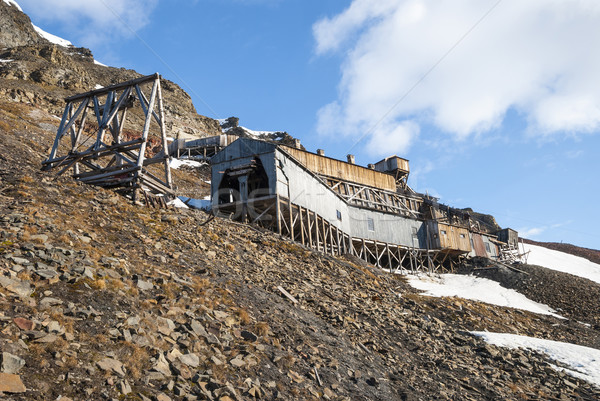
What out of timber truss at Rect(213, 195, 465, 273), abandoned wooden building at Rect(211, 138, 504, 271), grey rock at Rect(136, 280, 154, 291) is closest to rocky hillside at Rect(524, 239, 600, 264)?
abandoned wooden building at Rect(211, 138, 504, 271)

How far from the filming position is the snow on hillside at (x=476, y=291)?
107ft

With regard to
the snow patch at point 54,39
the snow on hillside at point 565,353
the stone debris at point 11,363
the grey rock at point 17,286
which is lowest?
the snow on hillside at point 565,353

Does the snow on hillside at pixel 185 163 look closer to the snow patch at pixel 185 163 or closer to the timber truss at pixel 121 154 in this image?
the snow patch at pixel 185 163

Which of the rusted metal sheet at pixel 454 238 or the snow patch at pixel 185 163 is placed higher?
the snow patch at pixel 185 163

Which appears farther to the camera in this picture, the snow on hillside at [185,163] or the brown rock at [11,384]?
the snow on hillside at [185,163]

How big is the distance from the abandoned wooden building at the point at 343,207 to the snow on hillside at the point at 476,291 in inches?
209

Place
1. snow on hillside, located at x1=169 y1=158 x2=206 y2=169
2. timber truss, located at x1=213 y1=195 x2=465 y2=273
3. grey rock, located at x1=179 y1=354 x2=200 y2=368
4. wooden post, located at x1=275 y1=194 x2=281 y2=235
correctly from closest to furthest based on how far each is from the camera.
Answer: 1. grey rock, located at x1=179 y1=354 x2=200 y2=368
2. wooden post, located at x1=275 y1=194 x2=281 y2=235
3. timber truss, located at x1=213 y1=195 x2=465 y2=273
4. snow on hillside, located at x1=169 y1=158 x2=206 y2=169

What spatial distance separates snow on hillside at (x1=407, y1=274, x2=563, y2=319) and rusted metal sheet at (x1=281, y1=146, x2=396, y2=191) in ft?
42.1

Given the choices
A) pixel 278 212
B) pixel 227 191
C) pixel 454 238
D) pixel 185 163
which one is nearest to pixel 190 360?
pixel 278 212

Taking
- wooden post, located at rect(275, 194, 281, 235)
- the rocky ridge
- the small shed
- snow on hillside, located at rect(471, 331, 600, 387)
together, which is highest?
the rocky ridge

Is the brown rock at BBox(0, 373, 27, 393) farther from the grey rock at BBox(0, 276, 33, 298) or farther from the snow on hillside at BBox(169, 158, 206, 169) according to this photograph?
the snow on hillside at BBox(169, 158, 206, 169)

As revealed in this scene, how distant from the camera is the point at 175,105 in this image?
333 ft

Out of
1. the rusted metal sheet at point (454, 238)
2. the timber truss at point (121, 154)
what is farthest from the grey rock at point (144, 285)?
the rusted metal sheet at point (454, 238)

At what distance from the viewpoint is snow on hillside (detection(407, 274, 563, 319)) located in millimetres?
32469
